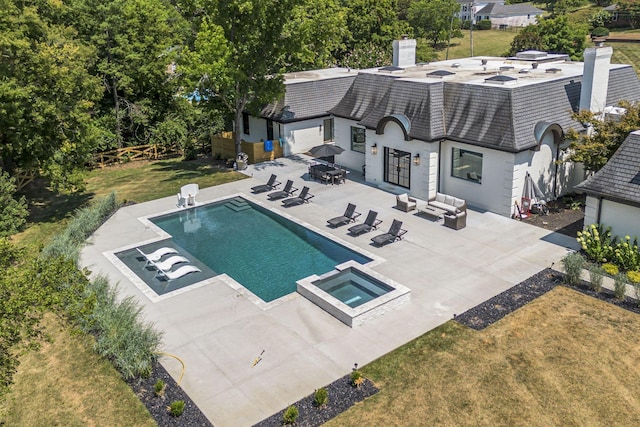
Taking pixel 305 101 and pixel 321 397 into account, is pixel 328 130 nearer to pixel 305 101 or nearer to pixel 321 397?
pixel 305 101

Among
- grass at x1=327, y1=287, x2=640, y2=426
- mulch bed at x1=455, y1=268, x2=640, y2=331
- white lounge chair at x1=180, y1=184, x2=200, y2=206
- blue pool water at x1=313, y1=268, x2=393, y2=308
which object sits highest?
white lounge chair at x1=180, y1=184, x2=200, y2=206

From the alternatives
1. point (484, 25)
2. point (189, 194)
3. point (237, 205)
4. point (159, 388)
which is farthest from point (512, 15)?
point (159, 388)

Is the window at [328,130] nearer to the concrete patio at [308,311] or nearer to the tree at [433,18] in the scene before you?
the concrete patio at [308,311]

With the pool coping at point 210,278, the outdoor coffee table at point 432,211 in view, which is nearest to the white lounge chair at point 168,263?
the pool coping at point 210,278

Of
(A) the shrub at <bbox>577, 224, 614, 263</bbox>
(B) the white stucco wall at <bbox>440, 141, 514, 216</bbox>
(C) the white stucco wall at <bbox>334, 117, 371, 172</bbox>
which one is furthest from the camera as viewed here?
(C) the white stucco wall at <bbox>334, 117, 371, 172</bbox>

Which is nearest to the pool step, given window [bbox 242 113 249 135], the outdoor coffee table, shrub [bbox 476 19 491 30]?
the outdoor coffee table

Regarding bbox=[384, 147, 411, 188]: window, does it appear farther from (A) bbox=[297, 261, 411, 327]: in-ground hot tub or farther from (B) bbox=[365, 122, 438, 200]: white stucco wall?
(A) bbox=[297, 261, 411, 327]: in-ground hot tub
